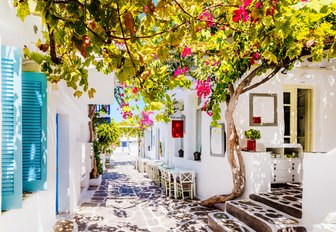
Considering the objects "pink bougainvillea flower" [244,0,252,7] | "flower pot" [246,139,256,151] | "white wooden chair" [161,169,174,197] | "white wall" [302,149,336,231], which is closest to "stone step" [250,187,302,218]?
"white wall" [302,149,336,231]

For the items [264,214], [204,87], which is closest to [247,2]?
[204,87]

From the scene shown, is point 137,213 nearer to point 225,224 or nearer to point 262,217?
point 225,224

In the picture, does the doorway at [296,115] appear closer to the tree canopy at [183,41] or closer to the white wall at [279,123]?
the white wall at [279,123]

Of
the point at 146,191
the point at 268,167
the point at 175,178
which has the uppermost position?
the point at 268,167

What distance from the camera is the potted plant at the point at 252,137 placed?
23.9 ft

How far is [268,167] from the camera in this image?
7.10 meters

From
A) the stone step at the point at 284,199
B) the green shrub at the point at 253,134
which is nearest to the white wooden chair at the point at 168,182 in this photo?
the stone step at the point at 284,199

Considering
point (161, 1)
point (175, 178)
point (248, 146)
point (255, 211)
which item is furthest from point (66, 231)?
point (175, 178)

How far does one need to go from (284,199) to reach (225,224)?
1.49 m

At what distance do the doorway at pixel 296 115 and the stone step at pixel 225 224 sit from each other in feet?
11.8

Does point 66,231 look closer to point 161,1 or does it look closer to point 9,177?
point 9,177

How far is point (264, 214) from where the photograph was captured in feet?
19.1

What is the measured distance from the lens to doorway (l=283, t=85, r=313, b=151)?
28.6 ft

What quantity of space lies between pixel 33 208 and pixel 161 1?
2.86 m
